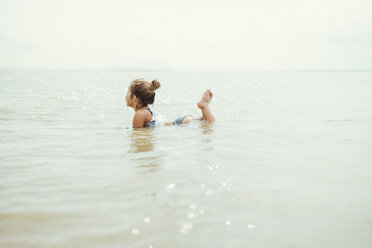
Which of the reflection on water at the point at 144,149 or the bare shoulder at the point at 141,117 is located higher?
the bare shoulder at the point at 141,117

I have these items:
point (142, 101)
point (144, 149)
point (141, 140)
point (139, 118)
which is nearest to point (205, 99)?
point (142, 101)

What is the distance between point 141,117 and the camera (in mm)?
6066

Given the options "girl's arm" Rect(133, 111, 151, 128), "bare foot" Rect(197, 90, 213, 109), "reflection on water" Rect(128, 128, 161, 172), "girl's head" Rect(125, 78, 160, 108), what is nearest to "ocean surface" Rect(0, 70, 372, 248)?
"reflection on water" Rect(128, 128, 161, 172)

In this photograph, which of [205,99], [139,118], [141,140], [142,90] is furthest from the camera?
[205,99]

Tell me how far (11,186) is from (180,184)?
143cm

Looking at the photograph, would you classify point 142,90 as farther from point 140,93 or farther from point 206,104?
point 206,104

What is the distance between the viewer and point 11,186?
264 cm

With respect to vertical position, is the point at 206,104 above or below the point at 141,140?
above

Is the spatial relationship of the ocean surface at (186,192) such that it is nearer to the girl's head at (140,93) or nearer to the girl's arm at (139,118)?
the girl's arm at (139,118)

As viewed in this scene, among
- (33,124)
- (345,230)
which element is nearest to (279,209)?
(345,230)

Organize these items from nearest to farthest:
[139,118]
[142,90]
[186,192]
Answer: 1. [186,192]
2. [139,118]
3. [142,90]

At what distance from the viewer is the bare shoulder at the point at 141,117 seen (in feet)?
19.8

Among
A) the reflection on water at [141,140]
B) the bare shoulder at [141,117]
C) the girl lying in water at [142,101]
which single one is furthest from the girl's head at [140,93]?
the reflection on water at [141,140]

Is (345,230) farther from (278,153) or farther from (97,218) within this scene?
(278,153)
